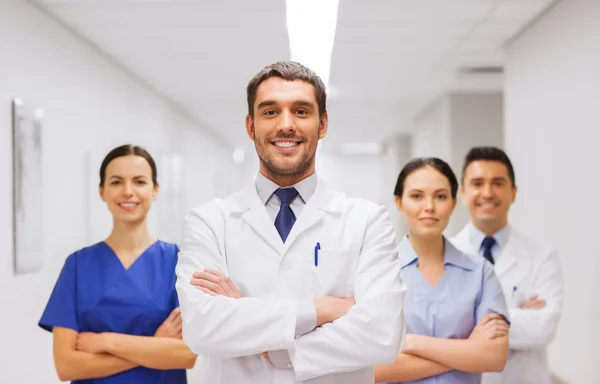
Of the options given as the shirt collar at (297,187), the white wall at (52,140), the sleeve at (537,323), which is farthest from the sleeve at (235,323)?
the white wall at (52,140)

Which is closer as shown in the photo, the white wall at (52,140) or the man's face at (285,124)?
the man's face at (285,124)

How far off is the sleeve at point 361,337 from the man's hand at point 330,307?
2 centimetres

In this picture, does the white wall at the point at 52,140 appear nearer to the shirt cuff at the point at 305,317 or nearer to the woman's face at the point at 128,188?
the woman's face at the point at 128,188

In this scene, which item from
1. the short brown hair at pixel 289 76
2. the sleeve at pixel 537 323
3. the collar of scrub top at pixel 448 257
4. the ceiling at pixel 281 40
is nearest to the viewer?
the short brown hair at pixel 289 76

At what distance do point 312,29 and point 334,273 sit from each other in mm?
2641

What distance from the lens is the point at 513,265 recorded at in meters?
2.41

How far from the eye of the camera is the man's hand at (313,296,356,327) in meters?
1.45

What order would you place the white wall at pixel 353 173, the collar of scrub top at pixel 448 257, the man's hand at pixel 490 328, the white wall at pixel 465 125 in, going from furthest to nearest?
the white wall at pixel 353 173 < the white wall at pixel 465 125 < the collar of scrub top at pixel 448 257 < the man's hand at pixel 490 328

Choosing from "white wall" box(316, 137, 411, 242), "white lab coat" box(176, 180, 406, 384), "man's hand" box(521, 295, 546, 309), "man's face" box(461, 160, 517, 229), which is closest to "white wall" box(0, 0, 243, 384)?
"white lab coat" box(176, 180, 406, 384)

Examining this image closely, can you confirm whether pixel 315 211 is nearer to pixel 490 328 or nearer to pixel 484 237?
pixel 490 328

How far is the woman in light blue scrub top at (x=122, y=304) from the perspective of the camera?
1.93 meters

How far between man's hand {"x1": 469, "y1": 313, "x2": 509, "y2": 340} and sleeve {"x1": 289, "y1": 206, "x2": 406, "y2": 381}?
1.48 ft

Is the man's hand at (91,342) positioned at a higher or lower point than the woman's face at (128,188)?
lower

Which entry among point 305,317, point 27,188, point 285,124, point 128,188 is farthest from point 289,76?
point 27,188
